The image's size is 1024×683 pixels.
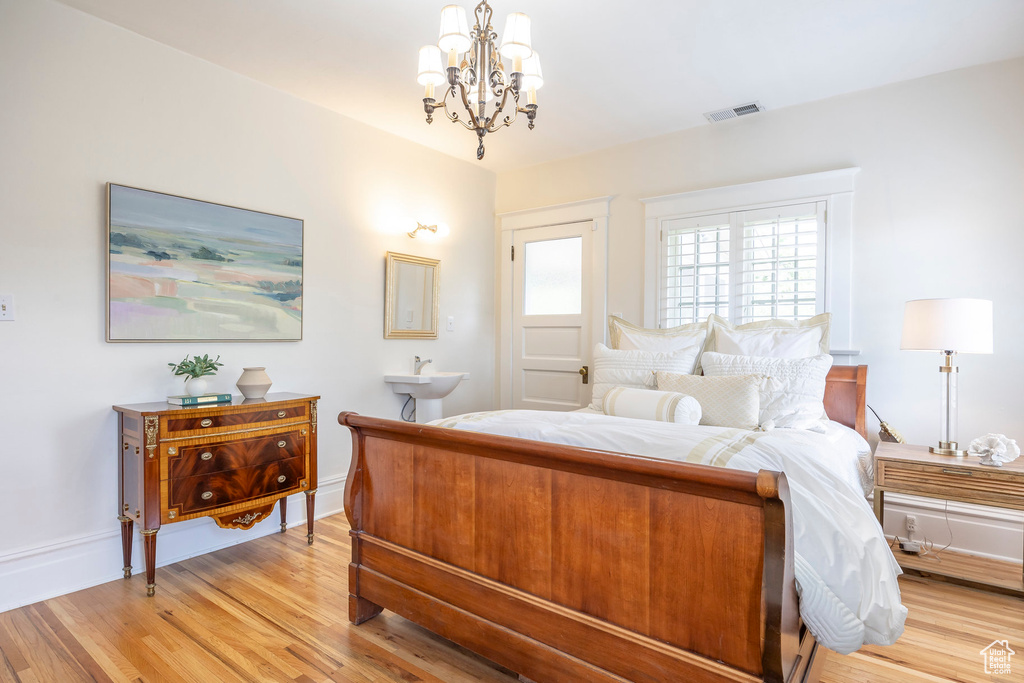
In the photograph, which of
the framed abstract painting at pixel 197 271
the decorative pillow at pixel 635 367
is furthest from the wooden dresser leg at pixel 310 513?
the decorative pillow at pixel 635 367

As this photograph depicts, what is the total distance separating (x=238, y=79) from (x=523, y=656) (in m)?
3.28

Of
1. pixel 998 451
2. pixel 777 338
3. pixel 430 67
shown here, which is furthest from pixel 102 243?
pixel 998 451

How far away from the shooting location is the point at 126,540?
266 centimetres

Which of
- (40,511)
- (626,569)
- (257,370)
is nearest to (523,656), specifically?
(626,569)

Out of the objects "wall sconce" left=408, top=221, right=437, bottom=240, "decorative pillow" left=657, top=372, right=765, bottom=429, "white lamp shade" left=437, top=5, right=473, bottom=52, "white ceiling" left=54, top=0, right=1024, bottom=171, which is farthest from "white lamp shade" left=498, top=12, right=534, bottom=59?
"wall sconce" left=408, top=221, right=437, bottom=240

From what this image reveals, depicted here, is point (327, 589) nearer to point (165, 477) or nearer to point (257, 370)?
point (165, 477)

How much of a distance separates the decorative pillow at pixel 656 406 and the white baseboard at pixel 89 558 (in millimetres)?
1459

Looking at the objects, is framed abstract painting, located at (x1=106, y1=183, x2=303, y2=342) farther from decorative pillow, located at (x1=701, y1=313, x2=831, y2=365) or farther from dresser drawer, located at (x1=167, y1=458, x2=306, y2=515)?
decorative pillow, located at (x1=701, y1=313, x2=831, y2=365)

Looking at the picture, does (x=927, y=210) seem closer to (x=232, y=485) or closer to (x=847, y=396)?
(x=847, y=396)

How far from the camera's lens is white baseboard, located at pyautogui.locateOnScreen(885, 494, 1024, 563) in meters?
2.82

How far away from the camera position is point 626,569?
1499 mm

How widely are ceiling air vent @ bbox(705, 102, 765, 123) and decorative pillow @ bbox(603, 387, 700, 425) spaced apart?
200cm

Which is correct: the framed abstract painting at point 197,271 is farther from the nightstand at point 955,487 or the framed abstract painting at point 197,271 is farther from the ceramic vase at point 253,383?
the nightstand at point 955,487

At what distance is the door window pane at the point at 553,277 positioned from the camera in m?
4.47
